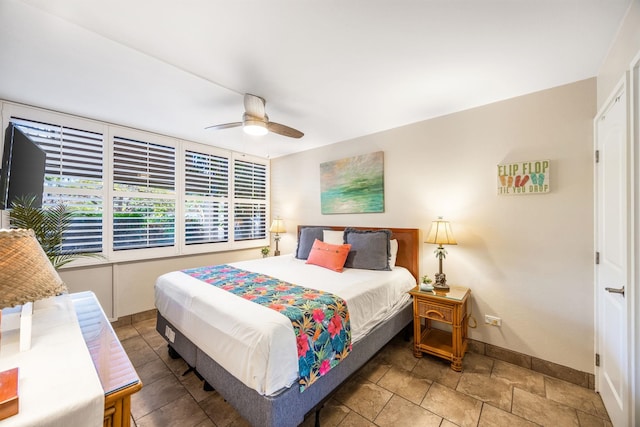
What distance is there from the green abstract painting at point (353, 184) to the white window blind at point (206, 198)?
167 centimetres

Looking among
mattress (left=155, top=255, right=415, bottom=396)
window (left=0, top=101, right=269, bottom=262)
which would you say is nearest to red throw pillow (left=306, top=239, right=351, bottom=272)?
mattress (left=155, top=255, right=415, bottom=396)

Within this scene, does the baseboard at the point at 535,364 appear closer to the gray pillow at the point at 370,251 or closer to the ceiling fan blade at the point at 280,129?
the gray pillow at the point at 370,251

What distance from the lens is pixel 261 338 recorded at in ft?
4.57

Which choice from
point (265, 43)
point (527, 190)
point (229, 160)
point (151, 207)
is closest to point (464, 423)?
point (527, 190)

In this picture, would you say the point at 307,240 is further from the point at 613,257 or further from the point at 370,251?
the point at 613,257

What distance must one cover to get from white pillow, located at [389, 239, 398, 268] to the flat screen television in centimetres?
314

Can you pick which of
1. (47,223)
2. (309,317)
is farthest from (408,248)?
(47,223)

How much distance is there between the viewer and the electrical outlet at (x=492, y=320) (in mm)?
2435

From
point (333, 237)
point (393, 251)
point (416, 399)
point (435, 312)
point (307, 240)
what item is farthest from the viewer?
point (307, 240)

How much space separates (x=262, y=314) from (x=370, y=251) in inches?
64.5

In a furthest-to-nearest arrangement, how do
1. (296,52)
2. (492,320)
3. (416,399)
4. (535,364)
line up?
(492,320) → (535,364) → (416,399) → (296,52)

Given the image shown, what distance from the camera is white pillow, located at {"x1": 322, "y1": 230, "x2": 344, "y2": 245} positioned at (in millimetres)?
3305

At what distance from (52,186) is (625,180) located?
477 centimetres

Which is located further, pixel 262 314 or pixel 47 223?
pixel 47 223
